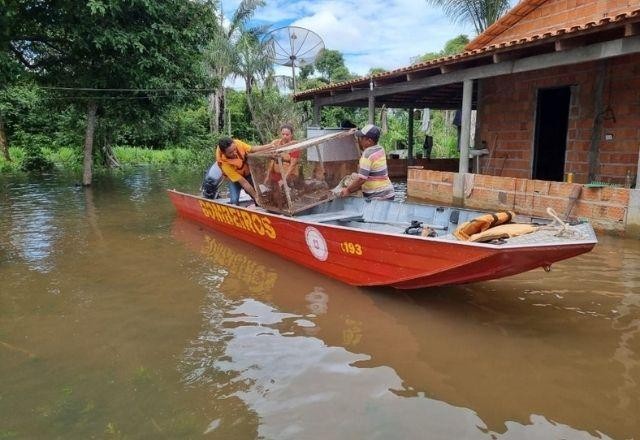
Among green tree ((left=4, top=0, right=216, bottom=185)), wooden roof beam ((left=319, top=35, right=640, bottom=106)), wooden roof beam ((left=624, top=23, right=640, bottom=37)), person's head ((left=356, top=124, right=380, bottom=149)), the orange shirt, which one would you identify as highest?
green tree ((left=4, top=0, right=216, bottom=185))

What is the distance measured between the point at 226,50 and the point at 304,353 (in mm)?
23835

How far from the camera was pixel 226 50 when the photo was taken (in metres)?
25.0

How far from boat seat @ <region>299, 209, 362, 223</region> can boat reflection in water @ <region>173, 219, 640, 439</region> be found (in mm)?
953

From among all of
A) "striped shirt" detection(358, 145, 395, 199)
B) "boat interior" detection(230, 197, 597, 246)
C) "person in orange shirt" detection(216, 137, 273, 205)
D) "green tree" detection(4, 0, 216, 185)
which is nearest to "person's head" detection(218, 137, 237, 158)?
"person in orange shirt" detection(216, 137, 273, 205)

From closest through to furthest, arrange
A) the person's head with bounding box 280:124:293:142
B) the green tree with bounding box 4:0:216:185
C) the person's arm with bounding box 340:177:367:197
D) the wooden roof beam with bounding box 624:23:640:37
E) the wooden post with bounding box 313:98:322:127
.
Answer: the person's arm with bounding box 340:177:367:197
the wooden roof beam with bounding box 624:23:640:37
the person's head with bounding box 280:124:293:142
the green tree with bounding box 4:0:216:185
the wooden post with bounding box 313:98:322:127

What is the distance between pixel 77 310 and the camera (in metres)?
4.67

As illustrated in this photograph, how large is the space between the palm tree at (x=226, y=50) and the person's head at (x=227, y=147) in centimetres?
1766

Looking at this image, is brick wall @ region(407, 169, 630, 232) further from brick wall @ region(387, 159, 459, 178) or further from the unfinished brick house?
brick wall @ region(387, 159, 459, 178)

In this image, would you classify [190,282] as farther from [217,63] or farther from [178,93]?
[217,63]

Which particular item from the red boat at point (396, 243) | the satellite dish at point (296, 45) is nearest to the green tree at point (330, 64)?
the satellite dish at point (296, 45)

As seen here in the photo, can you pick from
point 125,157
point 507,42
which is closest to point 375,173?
point 507,42

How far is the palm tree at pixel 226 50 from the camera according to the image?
2495 centimetres

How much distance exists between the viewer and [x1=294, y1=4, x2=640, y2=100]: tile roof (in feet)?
22.5

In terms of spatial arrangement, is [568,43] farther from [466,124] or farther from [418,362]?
[418,362]
